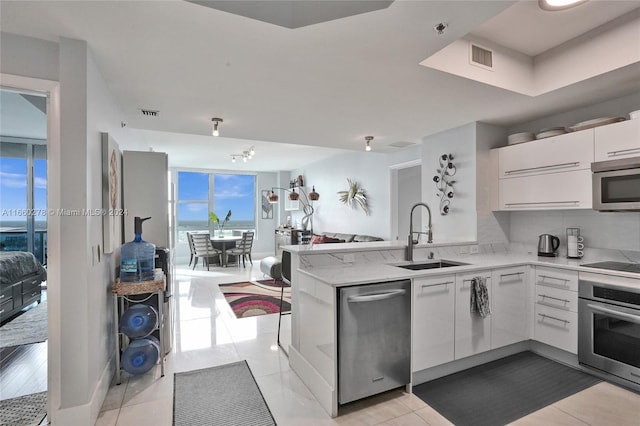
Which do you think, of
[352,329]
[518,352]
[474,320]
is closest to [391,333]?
[352,329]

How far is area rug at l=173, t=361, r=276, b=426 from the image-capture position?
2029 millimetres

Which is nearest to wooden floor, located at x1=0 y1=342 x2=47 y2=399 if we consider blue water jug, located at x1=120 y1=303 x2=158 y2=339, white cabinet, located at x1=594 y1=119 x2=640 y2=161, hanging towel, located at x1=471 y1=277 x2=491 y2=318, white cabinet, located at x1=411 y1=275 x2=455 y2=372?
blue water jug, located at x1=120 y1=303 x2=158 y2=339

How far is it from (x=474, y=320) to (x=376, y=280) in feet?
3.70

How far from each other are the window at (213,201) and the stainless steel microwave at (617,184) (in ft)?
27.0

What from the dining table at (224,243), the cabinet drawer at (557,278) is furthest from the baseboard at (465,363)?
the dining table at (224,243)

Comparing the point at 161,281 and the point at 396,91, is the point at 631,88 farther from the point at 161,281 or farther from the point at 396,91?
the point at 161,281

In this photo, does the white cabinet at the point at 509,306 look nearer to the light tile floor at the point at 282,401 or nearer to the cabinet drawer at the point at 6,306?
the light tile floor at the point at 282,401

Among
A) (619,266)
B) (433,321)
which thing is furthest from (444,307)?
(619,266)

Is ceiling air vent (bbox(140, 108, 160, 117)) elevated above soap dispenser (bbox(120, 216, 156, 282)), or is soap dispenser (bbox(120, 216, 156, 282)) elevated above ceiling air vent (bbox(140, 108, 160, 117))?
ceiling air vent (bbox(140, 108, 160, 117))

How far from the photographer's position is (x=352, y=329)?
6.84ft

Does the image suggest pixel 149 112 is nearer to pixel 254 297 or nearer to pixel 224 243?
pixel 254 297

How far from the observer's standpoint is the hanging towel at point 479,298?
259 cm

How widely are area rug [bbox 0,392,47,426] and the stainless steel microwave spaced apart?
448 centimetres

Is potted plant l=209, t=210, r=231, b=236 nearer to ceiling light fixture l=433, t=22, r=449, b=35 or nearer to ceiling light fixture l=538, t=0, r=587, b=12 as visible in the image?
ceiling light fixture l=433, t=22, r=449, b=35
